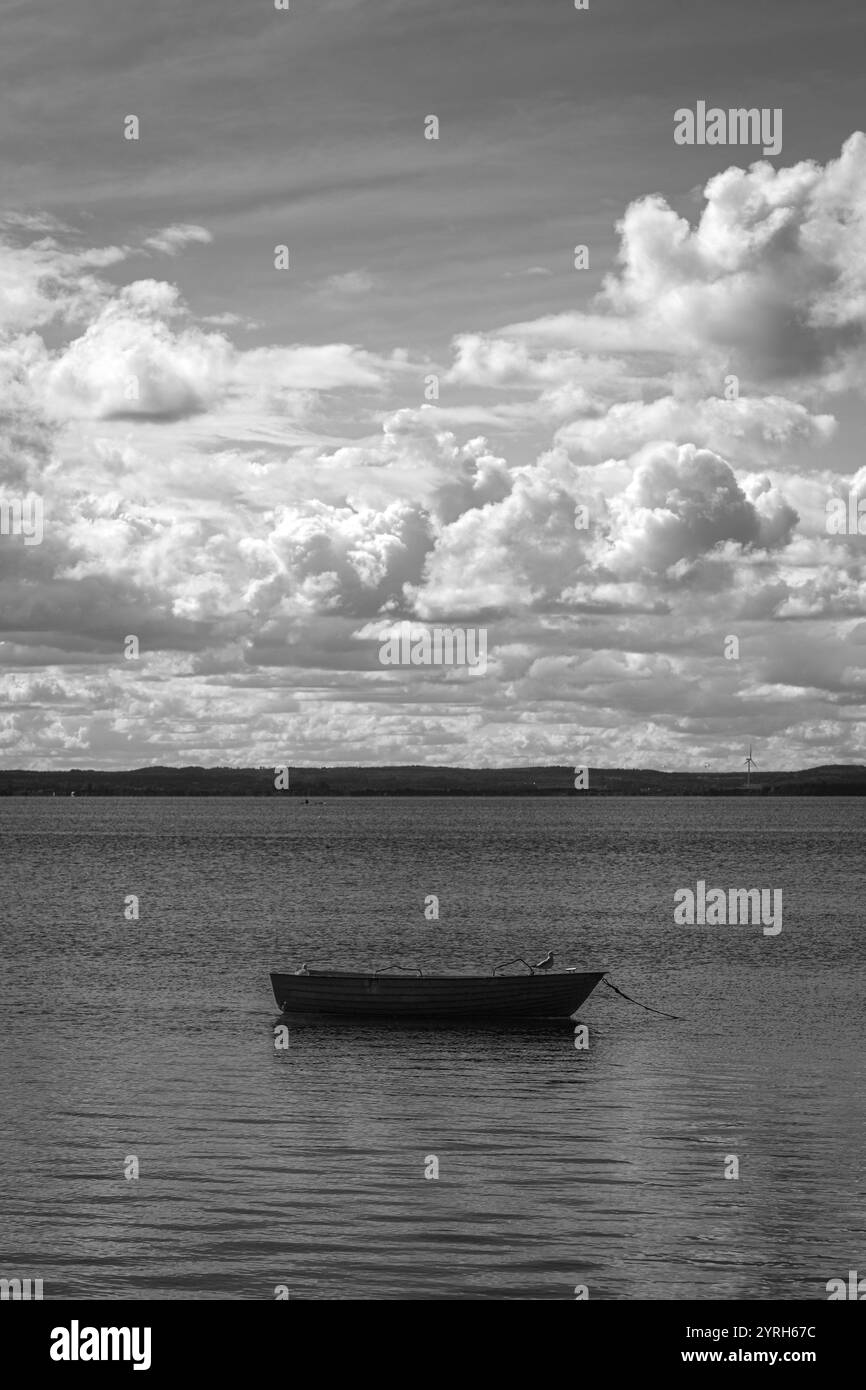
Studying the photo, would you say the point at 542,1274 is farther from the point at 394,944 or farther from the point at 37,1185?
the point at 394,944

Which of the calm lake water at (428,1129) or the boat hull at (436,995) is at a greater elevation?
the boat hull at (436,995)

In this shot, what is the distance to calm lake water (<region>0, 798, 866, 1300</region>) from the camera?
2002cm

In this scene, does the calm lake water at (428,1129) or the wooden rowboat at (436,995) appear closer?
the calm lake water at (428,1129)

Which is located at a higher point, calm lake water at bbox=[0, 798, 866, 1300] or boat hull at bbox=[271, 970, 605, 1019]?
boat hull at bbox=[271, 970, 605, 1019]

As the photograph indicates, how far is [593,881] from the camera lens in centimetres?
10612

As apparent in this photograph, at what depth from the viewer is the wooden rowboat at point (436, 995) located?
40469mm

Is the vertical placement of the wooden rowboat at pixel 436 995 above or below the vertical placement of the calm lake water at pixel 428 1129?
above

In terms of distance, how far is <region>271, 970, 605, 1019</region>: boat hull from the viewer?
40.5 meters

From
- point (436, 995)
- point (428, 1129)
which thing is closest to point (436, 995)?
point (436, 995)

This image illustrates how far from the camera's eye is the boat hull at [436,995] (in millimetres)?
40469

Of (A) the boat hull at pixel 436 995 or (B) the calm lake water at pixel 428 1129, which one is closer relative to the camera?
(B) the calm lake water at pixel 428 1129

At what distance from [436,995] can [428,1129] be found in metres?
13.0

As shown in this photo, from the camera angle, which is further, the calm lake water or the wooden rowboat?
the wooden rowboat
